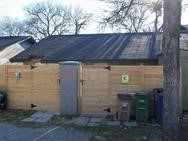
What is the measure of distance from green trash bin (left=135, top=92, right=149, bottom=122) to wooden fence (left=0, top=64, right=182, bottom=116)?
2.50ft

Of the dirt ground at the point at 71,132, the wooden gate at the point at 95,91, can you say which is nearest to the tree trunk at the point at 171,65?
the dirt ground at the point at 71,132

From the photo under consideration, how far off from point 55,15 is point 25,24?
15.9 ft

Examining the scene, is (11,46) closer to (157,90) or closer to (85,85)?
(85,85)

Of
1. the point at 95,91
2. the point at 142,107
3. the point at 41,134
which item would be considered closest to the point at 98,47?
the point at 95,91

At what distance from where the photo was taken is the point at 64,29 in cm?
4838

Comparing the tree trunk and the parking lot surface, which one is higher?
the tree trunk

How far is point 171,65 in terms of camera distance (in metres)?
8.03

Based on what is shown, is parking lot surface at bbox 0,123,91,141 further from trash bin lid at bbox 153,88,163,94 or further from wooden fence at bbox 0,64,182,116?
trash bin lid at bbox 153,88,163,94

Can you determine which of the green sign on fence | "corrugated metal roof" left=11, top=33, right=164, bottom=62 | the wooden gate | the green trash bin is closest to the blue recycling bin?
the green trash bin

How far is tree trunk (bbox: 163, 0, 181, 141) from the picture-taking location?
8.00m

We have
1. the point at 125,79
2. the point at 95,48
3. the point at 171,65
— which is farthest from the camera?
the point at 95,48

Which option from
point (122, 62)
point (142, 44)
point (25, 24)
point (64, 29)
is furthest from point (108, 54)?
point (25, 24)

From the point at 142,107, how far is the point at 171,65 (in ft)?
12.8

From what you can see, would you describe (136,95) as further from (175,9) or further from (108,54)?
(108,54)
